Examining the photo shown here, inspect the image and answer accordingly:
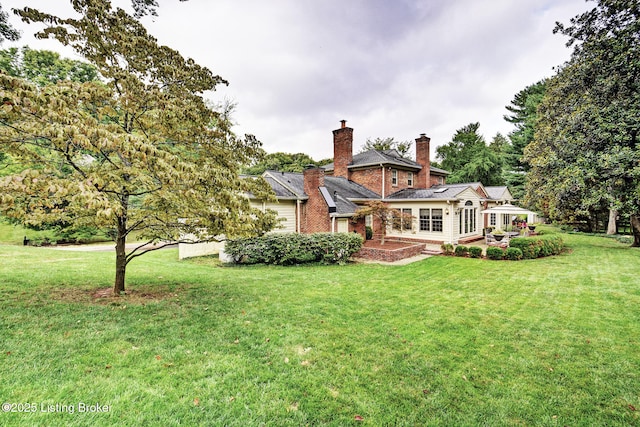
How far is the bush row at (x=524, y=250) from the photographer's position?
13656 millimetres

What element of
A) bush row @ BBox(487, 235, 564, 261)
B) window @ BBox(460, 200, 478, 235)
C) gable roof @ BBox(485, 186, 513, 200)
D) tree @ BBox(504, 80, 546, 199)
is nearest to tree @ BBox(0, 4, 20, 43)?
bush row @ BBox(487, 235, 564, 261)

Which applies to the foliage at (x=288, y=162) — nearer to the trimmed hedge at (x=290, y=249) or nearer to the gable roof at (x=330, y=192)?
the gable roof at (x=330, y=192)

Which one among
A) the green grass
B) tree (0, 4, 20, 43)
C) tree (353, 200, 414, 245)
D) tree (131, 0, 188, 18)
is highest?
tree (131, 0, 188, 18)

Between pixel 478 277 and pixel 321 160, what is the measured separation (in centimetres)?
4400


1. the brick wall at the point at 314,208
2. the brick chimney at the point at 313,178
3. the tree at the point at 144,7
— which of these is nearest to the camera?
the tree at the point at 144,7

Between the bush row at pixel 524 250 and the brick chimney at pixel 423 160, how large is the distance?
33.8 feet

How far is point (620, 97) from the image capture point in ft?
17.1

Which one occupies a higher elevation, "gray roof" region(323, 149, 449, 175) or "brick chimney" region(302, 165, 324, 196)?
"gray roof" region(323, 149, 449, 175)

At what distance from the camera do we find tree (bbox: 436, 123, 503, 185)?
3728 cm

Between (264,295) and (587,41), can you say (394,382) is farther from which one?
(587,41)

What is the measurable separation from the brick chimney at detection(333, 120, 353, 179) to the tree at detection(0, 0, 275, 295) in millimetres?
16355

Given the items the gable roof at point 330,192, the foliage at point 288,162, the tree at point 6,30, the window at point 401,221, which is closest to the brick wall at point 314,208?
the gable roof at point 330,192

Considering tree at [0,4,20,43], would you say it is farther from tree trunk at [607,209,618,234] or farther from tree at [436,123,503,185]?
tree at [436,123,503,185]

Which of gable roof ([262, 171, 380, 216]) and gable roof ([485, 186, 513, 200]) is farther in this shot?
gable roof ([485, 186, 513, 200])
